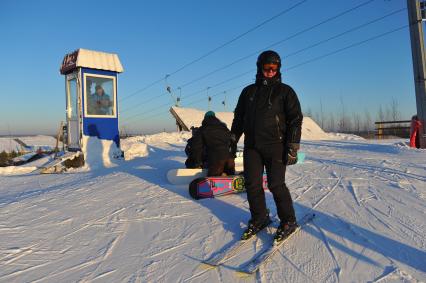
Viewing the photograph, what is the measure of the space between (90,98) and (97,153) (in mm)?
1833

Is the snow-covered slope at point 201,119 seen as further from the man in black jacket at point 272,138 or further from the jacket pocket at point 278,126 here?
the jacket pocket at point 278,126

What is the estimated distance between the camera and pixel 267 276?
2.81m

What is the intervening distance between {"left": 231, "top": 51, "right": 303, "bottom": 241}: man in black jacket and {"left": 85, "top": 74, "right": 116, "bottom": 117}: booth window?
8.98 m

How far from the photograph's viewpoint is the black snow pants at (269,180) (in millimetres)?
3533

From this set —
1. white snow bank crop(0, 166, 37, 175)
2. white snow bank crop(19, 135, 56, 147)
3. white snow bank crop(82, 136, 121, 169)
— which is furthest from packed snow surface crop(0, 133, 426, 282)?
white snow bank crop(19, 135, 56, 147)

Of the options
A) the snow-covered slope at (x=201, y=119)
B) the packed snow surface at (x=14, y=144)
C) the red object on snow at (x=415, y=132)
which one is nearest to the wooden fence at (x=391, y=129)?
the snow-covered slope at (x=201, y=119)

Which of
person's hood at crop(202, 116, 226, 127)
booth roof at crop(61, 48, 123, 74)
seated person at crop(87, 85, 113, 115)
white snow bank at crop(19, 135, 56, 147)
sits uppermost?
booth roof at crop(61, 48, 123, 74)

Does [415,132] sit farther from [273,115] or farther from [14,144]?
[14,144]

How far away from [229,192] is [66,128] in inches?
338

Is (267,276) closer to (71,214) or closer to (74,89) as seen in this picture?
(71,214)

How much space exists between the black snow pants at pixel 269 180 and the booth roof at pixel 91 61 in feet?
29.5

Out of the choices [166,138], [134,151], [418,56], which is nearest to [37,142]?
[166,138]

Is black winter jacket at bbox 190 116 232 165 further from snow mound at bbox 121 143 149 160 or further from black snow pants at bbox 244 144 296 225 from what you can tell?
snow mound at bbox 121 143 149 160

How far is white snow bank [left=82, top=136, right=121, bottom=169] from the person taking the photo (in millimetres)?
11016
